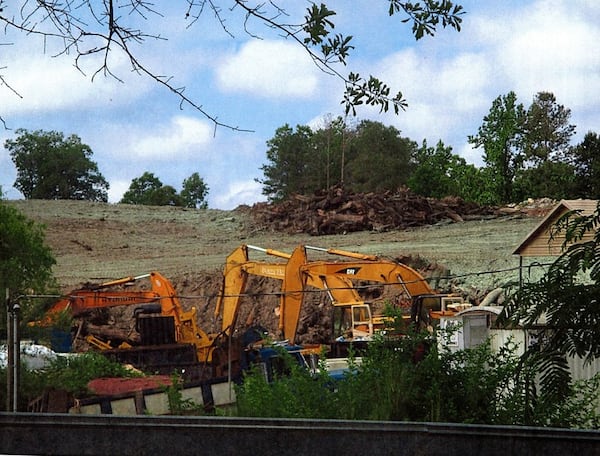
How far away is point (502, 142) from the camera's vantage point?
9797 millimetres

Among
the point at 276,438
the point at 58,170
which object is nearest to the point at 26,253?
the point at 58,170

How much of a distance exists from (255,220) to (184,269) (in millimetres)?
1407

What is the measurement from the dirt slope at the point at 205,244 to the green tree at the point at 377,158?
2.43ft

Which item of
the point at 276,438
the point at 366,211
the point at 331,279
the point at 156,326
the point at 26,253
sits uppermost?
the point at 366,211

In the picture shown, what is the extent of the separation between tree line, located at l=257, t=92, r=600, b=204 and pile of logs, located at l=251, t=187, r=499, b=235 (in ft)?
0.45

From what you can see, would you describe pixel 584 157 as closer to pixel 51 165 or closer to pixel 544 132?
pixel 544 132

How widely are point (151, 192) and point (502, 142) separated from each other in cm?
553

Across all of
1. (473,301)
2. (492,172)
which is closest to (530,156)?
(492,172)

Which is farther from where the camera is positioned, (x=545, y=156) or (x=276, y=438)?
(x=545, y=156)

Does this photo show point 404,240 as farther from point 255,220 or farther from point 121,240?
point 121,240

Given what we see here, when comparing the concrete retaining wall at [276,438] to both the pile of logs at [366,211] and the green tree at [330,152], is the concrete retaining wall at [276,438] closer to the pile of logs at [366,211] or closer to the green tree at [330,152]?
the green tree at [330,152]

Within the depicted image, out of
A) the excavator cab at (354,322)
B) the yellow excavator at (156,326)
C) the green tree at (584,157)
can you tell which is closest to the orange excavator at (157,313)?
the yellow excavator at (156,326)

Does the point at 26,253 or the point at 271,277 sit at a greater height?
the point at 26,253

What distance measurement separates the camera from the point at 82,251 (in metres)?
13.7
